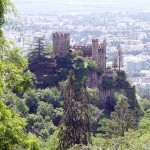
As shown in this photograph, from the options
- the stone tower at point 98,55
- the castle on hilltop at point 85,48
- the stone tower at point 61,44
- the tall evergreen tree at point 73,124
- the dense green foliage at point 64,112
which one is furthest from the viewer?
the stone tower at point 98,55

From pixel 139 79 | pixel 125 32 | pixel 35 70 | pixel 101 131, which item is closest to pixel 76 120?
pixel 101 131

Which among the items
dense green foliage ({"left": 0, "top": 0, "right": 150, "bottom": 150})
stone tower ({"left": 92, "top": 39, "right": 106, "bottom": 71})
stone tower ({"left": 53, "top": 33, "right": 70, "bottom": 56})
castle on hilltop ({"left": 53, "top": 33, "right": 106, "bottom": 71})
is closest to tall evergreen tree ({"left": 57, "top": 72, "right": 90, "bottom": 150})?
dense green foliage ({"left": 0, "top": 0, "right": 150, "bottom": 150})

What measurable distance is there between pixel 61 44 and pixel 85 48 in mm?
2511

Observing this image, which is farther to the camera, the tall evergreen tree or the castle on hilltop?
the castle on hilltop

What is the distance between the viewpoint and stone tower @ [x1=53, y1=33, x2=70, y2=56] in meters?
43.7

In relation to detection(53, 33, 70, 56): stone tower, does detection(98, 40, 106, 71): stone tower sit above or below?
below

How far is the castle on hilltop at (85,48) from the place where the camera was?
43.9 m

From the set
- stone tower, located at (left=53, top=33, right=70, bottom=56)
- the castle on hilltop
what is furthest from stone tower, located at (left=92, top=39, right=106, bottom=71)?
stone tower, located at (left=53, top=33, right=70, bottom=56)

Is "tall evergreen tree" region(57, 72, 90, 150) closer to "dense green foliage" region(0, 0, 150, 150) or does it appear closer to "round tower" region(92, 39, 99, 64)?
"dense green foliage" region(0, 0, 150, 150)

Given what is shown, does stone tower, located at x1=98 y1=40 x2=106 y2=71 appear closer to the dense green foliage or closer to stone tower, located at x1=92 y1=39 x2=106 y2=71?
stone tower, located at x1=92 y1=39 x2=106 y2=71

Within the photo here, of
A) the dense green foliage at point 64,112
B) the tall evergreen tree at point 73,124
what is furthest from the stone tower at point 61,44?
the tall evergreen tree at point 73,124

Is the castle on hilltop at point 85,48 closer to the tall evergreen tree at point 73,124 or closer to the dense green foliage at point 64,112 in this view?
the dense green foliage at point 64,112

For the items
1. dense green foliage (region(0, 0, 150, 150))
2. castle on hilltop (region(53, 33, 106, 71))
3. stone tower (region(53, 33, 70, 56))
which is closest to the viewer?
dense green foliage (region(0, 0, 150, 150))

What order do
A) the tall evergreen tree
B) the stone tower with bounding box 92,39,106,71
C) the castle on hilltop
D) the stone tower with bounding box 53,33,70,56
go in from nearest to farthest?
1. the tall evergreen tree
2. the stone tower with bounding box 53,33,70,56
3. the castle on hilltop
4. the stone tower with bounding box 92,39,106,71
